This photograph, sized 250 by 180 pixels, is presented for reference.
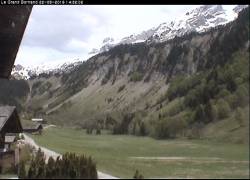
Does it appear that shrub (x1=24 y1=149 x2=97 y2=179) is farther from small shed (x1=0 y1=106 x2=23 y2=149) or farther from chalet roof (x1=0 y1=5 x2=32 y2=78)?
chalet roof (x1=0 y1=5 x2=32 y2=78)

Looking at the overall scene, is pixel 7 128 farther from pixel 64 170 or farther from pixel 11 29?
pixel 11 29

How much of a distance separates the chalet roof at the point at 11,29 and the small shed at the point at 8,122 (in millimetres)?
27984

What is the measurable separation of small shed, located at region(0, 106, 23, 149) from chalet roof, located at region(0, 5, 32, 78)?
91.8ft

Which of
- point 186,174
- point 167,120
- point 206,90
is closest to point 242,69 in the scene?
point 206,90

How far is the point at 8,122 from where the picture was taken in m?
34.0

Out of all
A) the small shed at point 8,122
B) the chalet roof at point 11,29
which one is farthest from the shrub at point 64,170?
the chalet roof at point 11,29

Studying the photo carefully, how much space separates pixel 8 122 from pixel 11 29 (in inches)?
1191

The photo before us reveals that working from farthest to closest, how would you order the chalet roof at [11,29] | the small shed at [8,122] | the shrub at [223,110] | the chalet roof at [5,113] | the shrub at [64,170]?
the shrub at [223,110] < the shrub at [64,170] < the chalet roof at [5,113] < the small shed at [8,122] < the chalet roof at [11,29]

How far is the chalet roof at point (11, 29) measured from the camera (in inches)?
163

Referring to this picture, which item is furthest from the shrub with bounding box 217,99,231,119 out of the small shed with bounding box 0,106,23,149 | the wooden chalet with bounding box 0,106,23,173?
the small shed with bounding box 0,106,23,149

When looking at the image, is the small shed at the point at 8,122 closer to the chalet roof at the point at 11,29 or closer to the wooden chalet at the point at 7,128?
the wooden chalet at the point at 7,128

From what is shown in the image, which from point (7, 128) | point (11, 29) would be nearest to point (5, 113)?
point (7, 128)

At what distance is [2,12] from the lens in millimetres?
4199

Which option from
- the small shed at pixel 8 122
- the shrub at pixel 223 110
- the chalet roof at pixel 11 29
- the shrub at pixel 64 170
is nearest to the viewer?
the chalet roof at pixel 11 29
